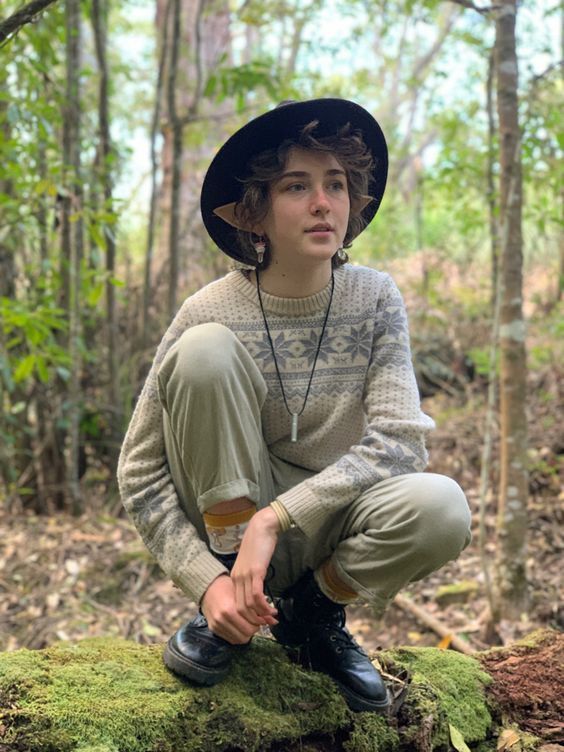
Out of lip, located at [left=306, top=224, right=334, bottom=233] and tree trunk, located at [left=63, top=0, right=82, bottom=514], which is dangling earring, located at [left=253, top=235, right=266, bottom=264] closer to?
lip, located at [left=306, top=224, right=334, bottom=233]

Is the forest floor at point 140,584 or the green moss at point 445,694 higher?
the green moss at point 445,694

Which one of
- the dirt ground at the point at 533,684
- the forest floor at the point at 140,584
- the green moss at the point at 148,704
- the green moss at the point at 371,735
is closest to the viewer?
the green moss at the point at 148,704

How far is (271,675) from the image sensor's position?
1.81 m

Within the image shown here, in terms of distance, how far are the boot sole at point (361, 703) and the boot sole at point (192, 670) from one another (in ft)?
0.99

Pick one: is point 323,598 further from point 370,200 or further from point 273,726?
point 370,200

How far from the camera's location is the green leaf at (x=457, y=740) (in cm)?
182

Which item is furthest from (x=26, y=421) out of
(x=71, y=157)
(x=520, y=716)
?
(x=520, y=716)

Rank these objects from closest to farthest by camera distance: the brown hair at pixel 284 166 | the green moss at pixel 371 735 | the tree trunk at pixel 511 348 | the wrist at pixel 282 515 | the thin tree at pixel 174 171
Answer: the wrist at pixel 282 515 < the green moss at pixel 371 735 < the brown hair at pixel 284 166 < the tree trunk at pixel 511 348 < the thin tree at pixel 174 171

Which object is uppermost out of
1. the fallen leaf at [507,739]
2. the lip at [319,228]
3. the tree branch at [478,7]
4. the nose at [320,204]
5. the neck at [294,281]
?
the tree branch at [478,7]

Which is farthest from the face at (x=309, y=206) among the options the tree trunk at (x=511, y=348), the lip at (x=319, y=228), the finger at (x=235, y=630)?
the tree trunk at (x=511, y=348)

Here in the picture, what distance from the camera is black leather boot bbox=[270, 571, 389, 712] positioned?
1779mm

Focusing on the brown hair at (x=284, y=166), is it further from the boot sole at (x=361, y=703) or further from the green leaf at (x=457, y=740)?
the green leaf at (x=457, y=740)

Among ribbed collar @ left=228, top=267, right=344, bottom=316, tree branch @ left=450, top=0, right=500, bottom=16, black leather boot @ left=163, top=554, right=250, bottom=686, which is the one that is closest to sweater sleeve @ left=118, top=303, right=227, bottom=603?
black leather boot @ left=163, top=554, right=250, bottom=686

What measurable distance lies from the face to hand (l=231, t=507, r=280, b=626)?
2.14 ft
